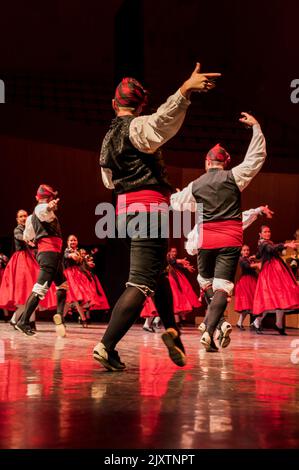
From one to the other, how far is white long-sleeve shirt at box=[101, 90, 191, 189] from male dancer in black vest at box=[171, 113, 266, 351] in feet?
4.69

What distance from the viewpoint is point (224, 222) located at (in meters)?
4.25

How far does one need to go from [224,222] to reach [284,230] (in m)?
8.42

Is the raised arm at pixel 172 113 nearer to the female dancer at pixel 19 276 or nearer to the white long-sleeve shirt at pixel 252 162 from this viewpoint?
the white long-sleeve shirt at pixel 252 162

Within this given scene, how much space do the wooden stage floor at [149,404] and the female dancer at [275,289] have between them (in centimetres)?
398

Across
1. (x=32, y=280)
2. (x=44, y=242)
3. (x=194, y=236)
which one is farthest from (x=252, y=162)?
(x=32, y=280)

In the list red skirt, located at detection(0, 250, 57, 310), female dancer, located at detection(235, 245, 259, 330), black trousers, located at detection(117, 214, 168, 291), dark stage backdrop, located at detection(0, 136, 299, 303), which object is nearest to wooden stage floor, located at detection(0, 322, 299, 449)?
black trousers, located at detection(117, 214, 168, 291)

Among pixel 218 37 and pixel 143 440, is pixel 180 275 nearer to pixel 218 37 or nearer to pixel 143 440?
pixel 218 37

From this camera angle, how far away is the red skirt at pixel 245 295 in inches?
372

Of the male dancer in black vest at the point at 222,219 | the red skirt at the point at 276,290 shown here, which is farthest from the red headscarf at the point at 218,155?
the red skirt at the point at 276,290

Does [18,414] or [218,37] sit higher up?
[218,37]

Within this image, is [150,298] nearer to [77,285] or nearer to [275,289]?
[77,285]

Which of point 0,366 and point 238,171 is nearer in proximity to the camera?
point 0,366

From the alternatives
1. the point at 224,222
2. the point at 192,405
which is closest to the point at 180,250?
the point at 224,222

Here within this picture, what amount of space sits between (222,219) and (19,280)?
3.34 meters
